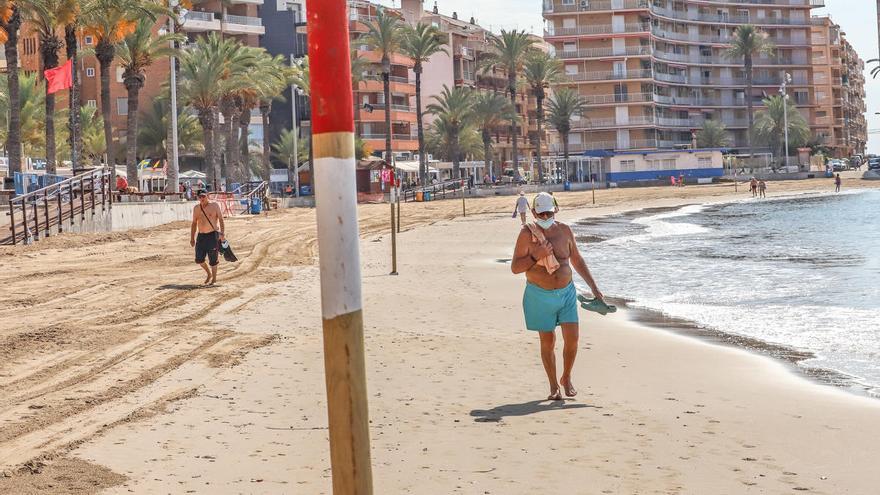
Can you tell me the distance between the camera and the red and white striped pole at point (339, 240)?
307 centimetres

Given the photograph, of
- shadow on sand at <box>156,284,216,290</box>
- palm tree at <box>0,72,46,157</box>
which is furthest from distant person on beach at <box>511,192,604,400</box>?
palm tree at <box>0,72,46,157</box>

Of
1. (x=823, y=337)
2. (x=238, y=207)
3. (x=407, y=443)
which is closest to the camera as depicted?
(x=407, y=443)

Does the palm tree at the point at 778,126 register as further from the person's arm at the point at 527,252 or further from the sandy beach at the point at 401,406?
the person's arm at the point at 527,252

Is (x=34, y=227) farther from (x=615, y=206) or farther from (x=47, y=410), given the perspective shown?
(x=615, y=206)

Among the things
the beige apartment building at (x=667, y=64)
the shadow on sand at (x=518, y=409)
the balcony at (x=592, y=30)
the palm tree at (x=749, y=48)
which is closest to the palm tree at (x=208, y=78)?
the shadow on sand at (x=518, y=409)

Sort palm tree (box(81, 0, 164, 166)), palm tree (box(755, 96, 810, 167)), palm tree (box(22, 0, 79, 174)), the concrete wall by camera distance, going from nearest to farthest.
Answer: the concrete wall < palm tree (box(22, 0, 79, 174)) < palm tree (box(81, 0, 164, 166)) < palm tree (box(755, 96, 810, 167))

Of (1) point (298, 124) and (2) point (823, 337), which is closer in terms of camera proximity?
(2) point (823, 337)

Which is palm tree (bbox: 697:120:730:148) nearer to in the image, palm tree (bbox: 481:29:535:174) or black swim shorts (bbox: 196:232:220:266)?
palm tree (bbox: 481:29:535:174)

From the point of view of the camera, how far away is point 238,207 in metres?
50.6

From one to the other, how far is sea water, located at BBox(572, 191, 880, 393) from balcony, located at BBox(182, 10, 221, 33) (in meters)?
47.1

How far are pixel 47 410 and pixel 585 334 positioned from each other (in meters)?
7.41

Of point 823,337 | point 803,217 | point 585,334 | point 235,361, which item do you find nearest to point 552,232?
point 235,361

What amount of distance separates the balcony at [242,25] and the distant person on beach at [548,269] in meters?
84.6

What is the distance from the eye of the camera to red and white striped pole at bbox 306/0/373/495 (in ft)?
10.1
